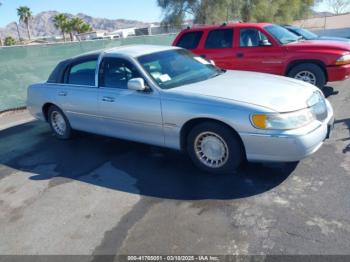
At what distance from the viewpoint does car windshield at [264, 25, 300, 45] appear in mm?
7520

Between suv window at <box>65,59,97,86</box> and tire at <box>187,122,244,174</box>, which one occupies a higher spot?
suv window at <box>65,59,97,86</box>

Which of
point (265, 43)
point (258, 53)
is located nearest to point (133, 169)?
point (258, 53)

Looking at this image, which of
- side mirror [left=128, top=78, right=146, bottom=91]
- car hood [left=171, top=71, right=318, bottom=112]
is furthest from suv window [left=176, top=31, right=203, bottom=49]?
side mirror [left=128, top=78, right=146, bottom=91]

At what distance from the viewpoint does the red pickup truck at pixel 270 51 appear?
6.81 m

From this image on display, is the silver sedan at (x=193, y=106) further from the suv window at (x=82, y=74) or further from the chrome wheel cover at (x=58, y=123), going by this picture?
the chrome wheel cover at (x=58, y=123)

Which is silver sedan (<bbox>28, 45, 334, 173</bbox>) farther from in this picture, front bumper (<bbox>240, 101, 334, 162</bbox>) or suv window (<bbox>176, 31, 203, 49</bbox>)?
suv window (<bbox>176, 31, 203, 49</bbox>)

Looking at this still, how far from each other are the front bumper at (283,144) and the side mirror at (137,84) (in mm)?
1452

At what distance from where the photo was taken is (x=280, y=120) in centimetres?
354

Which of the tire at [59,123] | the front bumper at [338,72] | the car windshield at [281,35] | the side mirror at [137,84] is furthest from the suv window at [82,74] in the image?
the front bumper at [338,72]

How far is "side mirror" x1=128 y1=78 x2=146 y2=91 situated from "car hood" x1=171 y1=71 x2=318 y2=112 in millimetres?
410

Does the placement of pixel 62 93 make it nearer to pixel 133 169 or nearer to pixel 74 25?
pixel 133 169

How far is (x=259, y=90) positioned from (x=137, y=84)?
5.04 ft

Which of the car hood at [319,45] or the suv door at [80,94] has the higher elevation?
the car hood at [319,45]

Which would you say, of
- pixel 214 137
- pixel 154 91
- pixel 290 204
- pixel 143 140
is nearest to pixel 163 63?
pixel 154 91
